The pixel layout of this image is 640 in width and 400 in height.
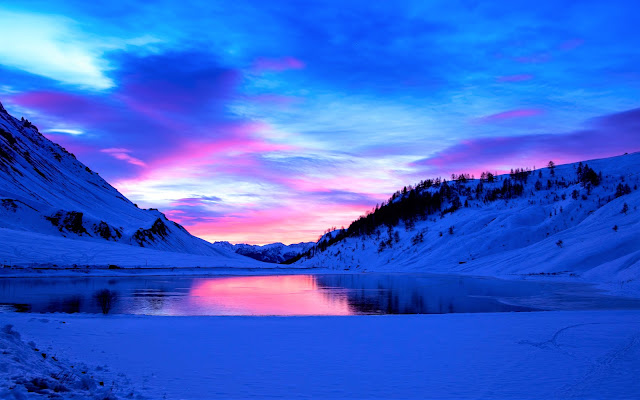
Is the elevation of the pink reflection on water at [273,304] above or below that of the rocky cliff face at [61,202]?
below

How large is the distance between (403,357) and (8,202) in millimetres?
→ 109241

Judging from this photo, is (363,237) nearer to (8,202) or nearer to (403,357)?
(8,202)

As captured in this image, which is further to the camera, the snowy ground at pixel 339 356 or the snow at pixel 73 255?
the snow at pixel 73 255

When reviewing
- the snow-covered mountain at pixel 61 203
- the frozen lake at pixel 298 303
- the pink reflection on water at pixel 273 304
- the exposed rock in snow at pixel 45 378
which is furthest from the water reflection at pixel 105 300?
the snow-covered mountain at pixel 61 203

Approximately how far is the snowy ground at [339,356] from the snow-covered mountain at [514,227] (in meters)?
26.6

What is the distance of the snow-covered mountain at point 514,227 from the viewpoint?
52.8 meters

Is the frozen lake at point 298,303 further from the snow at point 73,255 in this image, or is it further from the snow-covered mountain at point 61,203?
the snow-covered mountain at point 61,203

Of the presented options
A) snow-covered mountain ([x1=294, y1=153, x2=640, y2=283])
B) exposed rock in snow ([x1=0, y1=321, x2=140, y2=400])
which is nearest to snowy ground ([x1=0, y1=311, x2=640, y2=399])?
exposed rock in snow ([x1=0, y1=321, x2=140, y2=400])

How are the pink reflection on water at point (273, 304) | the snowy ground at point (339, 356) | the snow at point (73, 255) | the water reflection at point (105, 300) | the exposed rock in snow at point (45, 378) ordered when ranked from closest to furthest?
1. the exposed rock in snow at point (45, 378)
2. the snowy ground at point (339, 356)
3. the water reflection at point (105, 300)
4. the pink reflection on water at point (273, 304)
5. the snow at point (73, 255)

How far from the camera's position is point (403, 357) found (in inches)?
508

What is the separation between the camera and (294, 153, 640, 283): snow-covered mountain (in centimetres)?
5284

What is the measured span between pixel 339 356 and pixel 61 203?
406ft

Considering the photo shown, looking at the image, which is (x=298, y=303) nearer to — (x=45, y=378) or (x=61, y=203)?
(x=45, y=378)

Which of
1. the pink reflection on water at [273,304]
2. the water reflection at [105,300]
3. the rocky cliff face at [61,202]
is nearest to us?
the water reflection at [105,300]
